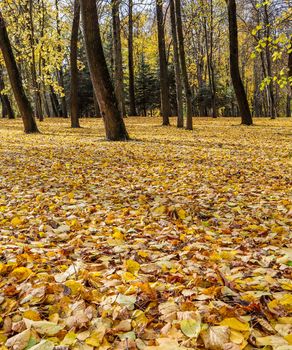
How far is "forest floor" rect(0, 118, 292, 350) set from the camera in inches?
72.1

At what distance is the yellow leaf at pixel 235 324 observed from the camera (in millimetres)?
1797

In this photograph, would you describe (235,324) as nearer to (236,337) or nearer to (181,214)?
(236,337)

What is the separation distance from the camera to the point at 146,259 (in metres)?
2.84

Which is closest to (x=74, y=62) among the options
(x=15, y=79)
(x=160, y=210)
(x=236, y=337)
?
(x=15, y=79)

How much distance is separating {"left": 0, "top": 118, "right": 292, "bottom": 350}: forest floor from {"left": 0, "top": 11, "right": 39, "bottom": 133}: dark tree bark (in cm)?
744

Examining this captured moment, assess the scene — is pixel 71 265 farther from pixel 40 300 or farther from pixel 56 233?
A: pixel 56 233

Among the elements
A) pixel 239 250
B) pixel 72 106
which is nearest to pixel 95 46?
pixel 72 106

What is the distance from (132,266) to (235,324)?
97 centimetres

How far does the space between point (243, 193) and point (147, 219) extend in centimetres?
170

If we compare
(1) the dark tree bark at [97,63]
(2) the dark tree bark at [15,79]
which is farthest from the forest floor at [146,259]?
(2) the dark tree bark at [15,79]

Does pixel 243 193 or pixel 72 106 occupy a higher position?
pixel 72 106

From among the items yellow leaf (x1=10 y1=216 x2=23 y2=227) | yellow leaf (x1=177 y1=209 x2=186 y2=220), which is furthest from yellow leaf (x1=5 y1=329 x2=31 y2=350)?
yellow leaf (x1=177 y1=209 x2=186 y2=220)

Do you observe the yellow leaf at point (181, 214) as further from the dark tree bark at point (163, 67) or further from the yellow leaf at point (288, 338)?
the dark tree bark at point (163, 67)

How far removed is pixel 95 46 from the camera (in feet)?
32.0
